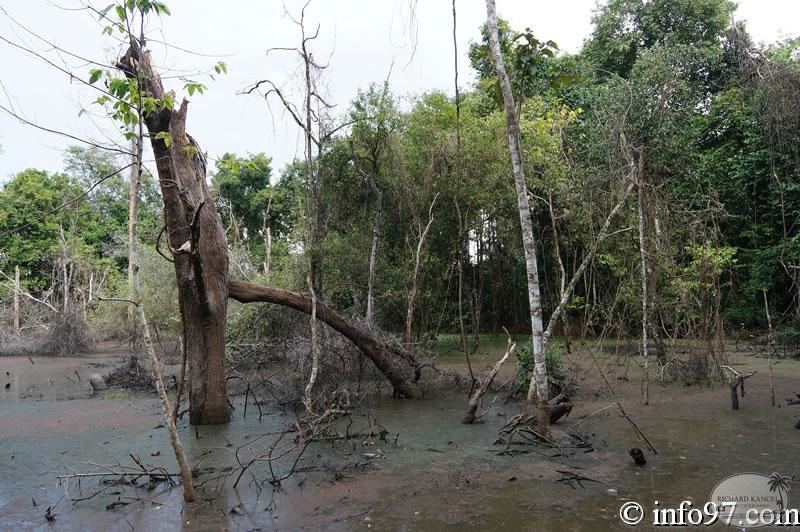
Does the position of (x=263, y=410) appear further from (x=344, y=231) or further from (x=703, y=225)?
(x=703, y=225)

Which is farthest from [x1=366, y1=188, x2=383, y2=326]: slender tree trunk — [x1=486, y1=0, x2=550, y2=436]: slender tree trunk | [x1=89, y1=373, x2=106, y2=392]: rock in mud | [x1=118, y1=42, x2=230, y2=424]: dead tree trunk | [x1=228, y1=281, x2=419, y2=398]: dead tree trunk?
[x1=89, y1=373, x2=106, y2=392]: rock in mud

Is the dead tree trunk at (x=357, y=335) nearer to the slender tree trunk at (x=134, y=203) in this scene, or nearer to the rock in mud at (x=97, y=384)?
the slender tree trunk at (x=134, y=203)

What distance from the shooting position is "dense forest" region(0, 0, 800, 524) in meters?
7.52

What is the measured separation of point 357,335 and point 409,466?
11.3 feet

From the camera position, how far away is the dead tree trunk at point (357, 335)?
336 inches

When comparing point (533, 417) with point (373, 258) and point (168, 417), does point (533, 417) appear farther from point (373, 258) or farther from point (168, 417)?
point (373, 258)

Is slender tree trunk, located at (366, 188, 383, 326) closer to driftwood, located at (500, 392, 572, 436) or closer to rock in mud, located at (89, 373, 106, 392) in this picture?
driftwood, located at (500, 392, 572, 436)

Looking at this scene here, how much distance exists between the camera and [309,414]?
670 cm

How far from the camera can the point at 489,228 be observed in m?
16.6

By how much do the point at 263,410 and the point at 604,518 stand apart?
5.99 meters

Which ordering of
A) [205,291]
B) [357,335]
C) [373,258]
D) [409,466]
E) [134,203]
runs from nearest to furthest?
[134,203] → [409,466] → [205,291] → [357,335] → [373,258]

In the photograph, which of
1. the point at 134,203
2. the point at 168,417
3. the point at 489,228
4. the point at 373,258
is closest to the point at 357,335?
the point at 373,258

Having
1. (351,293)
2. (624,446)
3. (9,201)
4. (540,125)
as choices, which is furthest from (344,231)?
(9,201)

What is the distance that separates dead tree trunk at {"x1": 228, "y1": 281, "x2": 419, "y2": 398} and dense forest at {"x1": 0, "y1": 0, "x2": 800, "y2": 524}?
3cm
